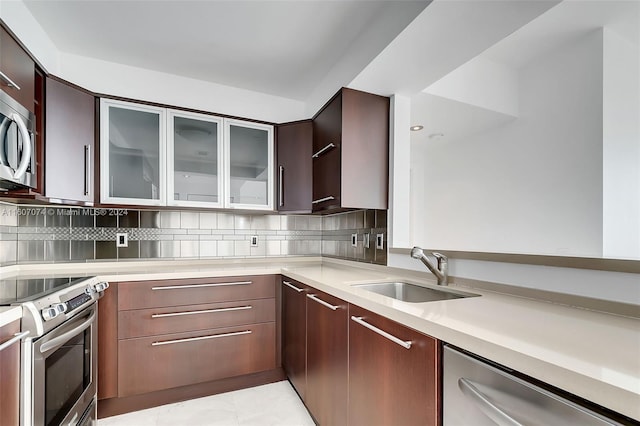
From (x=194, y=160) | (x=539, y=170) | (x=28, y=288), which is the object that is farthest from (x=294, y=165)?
(x=539, y=170)

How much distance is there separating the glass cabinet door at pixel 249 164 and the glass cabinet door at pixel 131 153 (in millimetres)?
476

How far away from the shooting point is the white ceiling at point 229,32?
164cm

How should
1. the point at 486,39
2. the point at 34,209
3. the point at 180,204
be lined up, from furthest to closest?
the point at 180,204 < the point at 34,209 < the point at 486,39

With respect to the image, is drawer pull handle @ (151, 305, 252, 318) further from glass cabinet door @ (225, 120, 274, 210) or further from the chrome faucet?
the chrome faucet

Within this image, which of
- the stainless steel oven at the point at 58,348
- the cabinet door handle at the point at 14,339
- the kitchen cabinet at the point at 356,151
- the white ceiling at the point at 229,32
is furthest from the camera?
the kitchen cabinet at the point at 356,151

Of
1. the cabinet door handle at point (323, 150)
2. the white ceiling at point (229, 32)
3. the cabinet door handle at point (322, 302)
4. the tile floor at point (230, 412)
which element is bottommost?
the tile floor at point (230, 412)

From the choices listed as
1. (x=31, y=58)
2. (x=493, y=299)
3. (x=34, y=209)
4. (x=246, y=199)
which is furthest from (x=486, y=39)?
(x=34, y=209)

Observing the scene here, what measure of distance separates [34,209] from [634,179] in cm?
405

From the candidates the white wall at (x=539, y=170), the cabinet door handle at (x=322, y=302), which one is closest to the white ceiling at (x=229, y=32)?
the cabinet door handle at (x=322, y=302)

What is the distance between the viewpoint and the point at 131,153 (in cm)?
209

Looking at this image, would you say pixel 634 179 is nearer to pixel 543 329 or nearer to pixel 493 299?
pixel 493 299

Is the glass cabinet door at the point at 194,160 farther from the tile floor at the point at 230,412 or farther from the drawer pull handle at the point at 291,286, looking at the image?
the tile floor at the point at 230,412

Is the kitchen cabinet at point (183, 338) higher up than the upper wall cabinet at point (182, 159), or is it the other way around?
the upper wall cabinet at point (182, 159)

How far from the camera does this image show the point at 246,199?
2404mm
